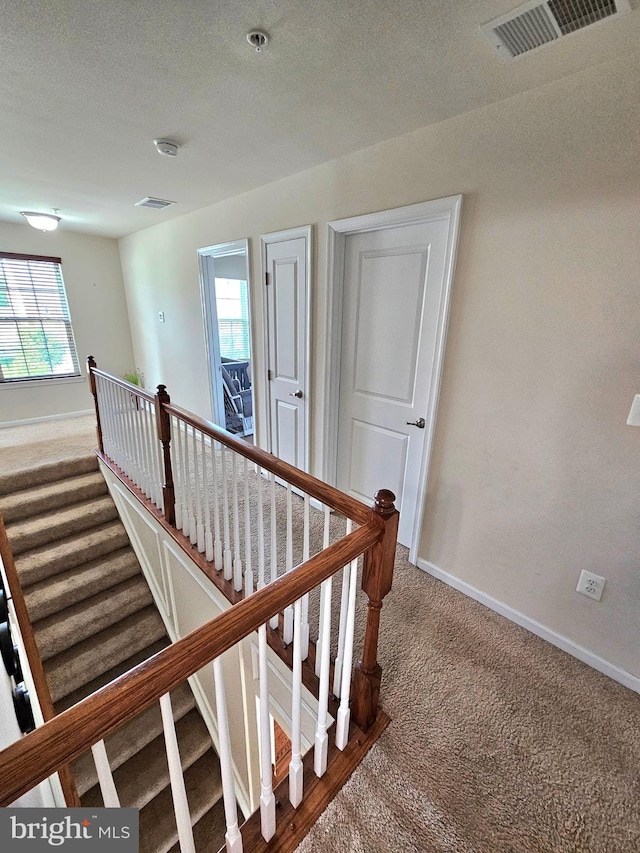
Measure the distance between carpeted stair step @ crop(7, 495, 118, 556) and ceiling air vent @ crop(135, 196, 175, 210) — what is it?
8.67 feet

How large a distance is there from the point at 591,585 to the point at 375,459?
124 cm

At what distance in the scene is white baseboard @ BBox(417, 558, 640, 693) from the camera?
4.95 ft

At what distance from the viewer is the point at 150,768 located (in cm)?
246

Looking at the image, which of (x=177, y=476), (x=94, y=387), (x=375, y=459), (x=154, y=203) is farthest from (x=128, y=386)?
(x=375, y=459)

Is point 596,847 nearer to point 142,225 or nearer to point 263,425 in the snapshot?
point 263,425

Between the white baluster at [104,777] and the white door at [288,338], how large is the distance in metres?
2.12

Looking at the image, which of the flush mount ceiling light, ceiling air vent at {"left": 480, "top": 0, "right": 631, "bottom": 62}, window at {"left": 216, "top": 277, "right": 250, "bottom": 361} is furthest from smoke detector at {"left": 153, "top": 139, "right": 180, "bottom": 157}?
window at {"left": 216, "top": 277, "right": 250, "bottom": 361}

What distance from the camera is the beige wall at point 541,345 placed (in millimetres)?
1311

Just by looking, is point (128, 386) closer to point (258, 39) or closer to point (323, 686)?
point (258, 39)

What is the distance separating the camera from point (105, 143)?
1.96m

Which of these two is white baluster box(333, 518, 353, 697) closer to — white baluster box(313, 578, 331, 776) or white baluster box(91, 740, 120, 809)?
white baluster box(313, 578, 331, 776)

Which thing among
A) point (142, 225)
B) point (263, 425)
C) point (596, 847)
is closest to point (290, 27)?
point (263, 425)

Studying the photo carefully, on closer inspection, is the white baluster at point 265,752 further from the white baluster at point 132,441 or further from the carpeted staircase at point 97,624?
the white baluster at point 132,441

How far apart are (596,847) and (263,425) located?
276 cm
